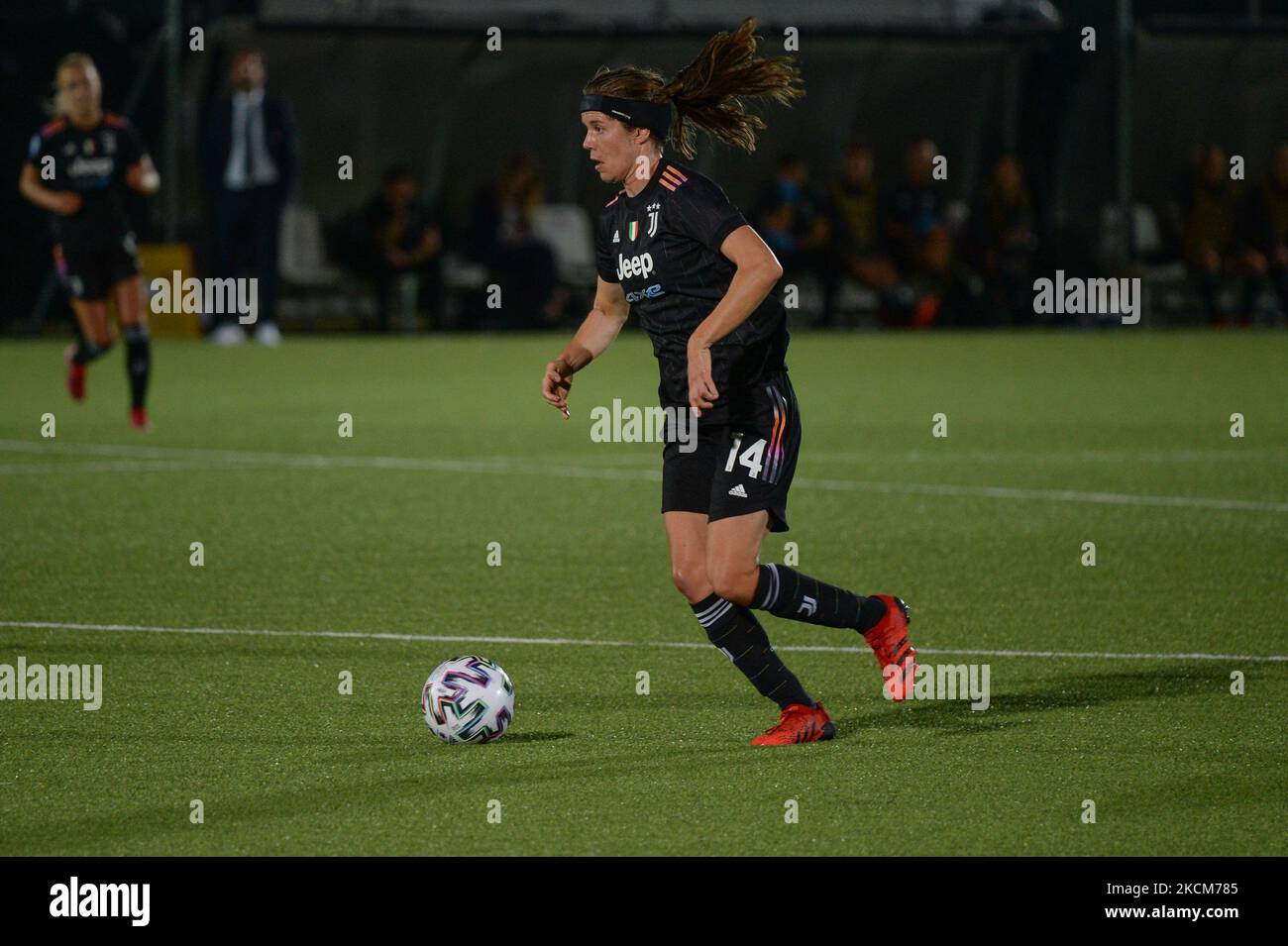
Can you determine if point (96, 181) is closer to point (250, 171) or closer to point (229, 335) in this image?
point (250, 171)

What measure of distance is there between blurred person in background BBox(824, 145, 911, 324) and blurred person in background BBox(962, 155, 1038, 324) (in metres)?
1.04

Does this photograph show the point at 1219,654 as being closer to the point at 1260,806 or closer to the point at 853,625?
the point at 853,625

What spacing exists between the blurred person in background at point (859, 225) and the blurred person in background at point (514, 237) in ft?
10.8

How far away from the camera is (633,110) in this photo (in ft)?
21.8

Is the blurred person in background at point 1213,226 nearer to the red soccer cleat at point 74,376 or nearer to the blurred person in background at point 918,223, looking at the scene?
the blurred person in background at point 918,223

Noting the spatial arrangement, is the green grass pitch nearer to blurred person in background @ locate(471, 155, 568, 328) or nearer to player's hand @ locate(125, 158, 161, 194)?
player's hand @ locate(125, 158, 161, 194)

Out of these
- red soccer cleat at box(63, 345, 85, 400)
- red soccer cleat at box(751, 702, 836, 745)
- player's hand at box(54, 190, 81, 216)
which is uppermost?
player's hand at box(54, 190, 81, 216)

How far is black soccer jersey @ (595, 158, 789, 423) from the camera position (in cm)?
671

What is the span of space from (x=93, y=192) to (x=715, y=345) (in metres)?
9.89

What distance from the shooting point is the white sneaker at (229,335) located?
2434 centimetres

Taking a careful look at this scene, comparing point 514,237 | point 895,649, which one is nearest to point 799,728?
point 895,649

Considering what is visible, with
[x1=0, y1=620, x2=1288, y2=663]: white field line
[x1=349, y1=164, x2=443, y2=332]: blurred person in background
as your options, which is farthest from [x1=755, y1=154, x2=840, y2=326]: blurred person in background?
[x1=0, y1=620, x2=1288, y2=663]: white field line

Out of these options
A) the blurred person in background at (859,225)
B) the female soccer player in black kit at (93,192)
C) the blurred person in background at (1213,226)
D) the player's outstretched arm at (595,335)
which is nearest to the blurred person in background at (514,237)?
the blurred person in background at (859,225)

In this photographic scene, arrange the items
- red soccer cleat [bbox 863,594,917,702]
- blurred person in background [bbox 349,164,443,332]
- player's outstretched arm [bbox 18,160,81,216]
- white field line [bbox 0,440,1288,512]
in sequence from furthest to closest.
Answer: blurred person in background [bbox 349,164,443,332]
player's outstretched arm [bbox 18,160,81,216]
white field line [bbox 0,440,1288,512]
red soccer cleat [bbox 863,594,917,702]
